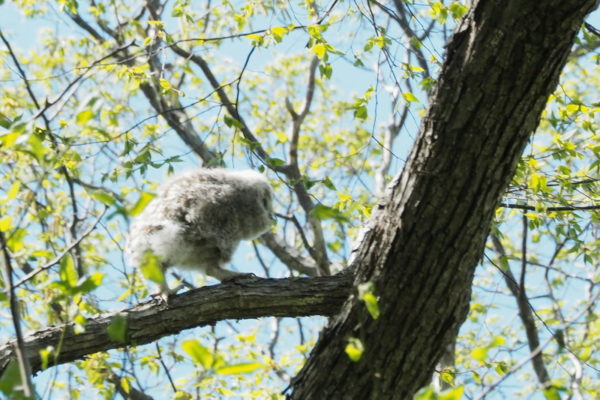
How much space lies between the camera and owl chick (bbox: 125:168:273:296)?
497 cm

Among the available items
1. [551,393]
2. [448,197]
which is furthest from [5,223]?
[551,393]

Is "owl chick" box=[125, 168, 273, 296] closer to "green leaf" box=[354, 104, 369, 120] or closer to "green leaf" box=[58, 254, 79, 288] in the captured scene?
"green leaf" box=[354, 104, 369, 120]

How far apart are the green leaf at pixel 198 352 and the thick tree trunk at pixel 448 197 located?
4.04ft

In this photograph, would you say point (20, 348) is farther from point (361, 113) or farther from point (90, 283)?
point (361, 113)

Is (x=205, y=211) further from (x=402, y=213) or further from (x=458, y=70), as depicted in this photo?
(x=458, y=70)

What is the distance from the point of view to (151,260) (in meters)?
2.37

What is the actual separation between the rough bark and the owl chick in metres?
0.47

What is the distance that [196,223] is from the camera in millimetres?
5070

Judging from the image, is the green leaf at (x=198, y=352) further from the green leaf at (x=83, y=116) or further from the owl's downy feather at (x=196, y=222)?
the owl's downy feather at (x=196, y=222)

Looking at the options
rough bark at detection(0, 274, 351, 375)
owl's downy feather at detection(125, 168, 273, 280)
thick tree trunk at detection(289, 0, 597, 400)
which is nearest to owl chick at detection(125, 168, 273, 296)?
owl's downy feather at detection(125, 168, 273, 280)

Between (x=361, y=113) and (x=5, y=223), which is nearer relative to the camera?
(x=5, y=223)

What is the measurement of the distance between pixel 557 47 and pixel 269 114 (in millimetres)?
10583

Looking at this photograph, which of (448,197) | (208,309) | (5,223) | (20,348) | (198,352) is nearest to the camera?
(198,352)

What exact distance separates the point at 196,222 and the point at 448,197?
2183 mm
